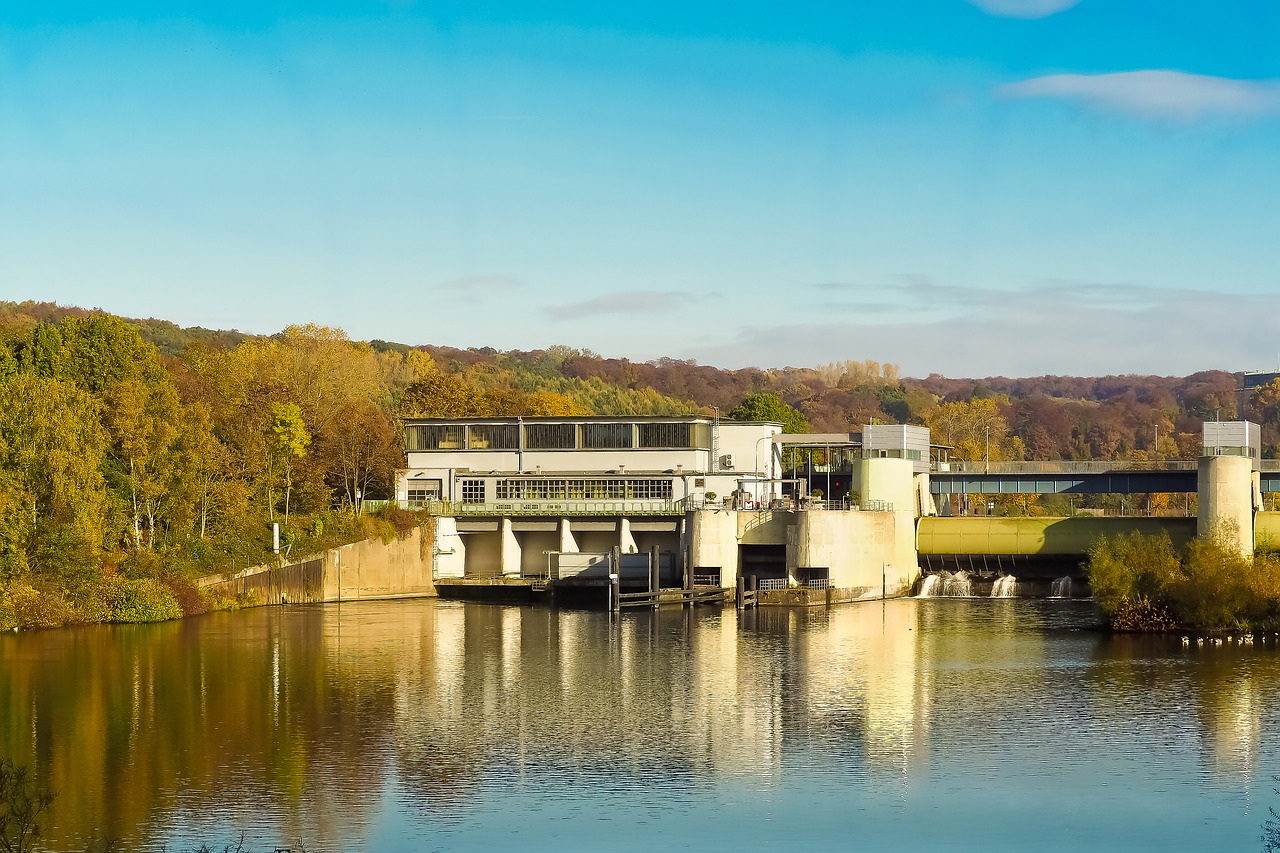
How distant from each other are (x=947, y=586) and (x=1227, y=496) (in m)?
16.0

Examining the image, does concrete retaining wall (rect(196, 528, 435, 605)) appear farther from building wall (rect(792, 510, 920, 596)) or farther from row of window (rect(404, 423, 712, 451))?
building wall (rect(792, 510, 920, 596))

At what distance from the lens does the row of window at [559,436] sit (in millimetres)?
91812

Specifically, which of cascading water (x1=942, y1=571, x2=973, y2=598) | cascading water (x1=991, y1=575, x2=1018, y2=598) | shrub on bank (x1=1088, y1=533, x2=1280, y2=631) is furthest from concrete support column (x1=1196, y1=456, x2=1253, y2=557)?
cascading water (x1=942, y1=571, x2=973, y2=598)

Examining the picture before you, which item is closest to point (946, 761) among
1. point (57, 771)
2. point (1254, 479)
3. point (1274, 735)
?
point (1274, 735)

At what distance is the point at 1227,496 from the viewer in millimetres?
79188

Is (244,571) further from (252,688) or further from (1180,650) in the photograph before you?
(1180,650)

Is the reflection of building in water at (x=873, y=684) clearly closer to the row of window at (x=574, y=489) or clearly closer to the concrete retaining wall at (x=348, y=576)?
the row of window at (x=574, y=489)

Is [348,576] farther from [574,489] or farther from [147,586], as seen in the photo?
[574,489]

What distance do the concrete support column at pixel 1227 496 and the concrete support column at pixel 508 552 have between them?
38.6 m

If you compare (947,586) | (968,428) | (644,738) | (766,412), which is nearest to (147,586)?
(644,738)

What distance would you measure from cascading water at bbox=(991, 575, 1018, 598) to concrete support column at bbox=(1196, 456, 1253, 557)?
35.3 ft

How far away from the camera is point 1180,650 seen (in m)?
59.8

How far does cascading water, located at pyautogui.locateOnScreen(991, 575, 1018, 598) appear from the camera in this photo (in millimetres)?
85938

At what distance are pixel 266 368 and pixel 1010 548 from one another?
186 feet
